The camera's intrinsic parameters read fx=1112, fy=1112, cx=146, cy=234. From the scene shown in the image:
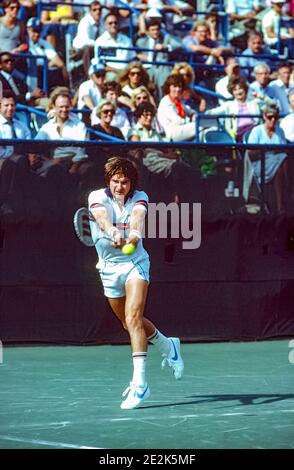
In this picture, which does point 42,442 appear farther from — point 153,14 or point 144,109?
point 153,14

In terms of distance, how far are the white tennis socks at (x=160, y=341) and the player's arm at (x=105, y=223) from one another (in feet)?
3.50

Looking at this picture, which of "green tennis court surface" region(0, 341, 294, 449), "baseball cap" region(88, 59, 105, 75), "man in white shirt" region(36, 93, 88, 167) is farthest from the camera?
"baseball cap" region(88, 59, 105, 75)

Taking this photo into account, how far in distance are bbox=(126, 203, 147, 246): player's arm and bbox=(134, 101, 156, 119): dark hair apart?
15.7 ft

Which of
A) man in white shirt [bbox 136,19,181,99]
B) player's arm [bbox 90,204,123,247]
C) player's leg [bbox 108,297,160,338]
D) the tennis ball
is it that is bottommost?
player's leg [bbox 108,297,160,338]

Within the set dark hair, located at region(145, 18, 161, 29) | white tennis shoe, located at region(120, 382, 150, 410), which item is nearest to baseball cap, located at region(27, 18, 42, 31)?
dark hair, located at region(145, 18, 161, 29)

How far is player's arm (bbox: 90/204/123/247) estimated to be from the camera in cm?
794

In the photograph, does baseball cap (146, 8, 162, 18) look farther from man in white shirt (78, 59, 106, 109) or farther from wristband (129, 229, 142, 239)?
wristband (129, 229, 142, 239)

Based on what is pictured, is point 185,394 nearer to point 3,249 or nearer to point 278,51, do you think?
point 3,249

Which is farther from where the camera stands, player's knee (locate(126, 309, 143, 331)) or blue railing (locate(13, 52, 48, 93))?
blue railing (locate(13, 52, 48, 93))

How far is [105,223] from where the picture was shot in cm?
822

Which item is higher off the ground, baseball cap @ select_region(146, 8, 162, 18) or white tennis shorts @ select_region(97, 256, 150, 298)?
baseball cap @ select_region(146, 8, 162, 18)

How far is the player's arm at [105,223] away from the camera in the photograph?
7941 millimetres

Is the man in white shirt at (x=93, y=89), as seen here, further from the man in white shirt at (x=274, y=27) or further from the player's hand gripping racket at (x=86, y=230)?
the man in white shirt at (x=274, y=27)

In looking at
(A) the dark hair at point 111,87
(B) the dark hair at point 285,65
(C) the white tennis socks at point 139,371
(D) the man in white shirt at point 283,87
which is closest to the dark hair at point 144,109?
(A) the dark hair at point 111,87
